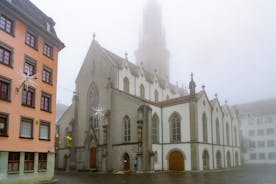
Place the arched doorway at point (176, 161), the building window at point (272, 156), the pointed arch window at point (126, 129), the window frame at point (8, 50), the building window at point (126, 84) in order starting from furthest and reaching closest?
the building window at point (272, 156), the building window at point (126, 84), the pointed arch window at point (126, 129), the arched doorway at point (176, 161), the window frame at point (8, 50)

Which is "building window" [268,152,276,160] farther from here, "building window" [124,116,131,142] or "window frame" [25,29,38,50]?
"window frame" [25,29,38,50]

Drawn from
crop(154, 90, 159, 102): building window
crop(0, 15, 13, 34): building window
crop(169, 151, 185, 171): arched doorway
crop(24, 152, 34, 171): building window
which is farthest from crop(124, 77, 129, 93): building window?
crop(0, 15, 13, 34): building window

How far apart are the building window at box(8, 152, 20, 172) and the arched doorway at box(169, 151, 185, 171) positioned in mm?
25515

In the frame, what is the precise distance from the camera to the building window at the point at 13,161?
84.4ft

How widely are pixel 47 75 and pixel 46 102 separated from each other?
2.95 m

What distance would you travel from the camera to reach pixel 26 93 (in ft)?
94.9

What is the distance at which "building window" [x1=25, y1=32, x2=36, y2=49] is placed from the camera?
98.1 feet

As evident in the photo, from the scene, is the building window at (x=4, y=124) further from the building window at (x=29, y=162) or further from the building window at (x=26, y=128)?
the building window at (x=29, y=162)

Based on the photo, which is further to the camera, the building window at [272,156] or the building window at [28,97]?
the building window at [272,156]

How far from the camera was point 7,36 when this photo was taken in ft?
87.9

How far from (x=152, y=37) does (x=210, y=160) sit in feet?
190

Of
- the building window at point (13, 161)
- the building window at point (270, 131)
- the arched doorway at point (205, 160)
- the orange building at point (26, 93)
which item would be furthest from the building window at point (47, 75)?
the building window at point (270, 131)

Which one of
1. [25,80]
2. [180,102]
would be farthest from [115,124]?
[25,80]

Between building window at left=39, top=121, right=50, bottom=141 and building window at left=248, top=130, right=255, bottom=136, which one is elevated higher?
building window at left=248, top=130, right=255, bottom=136
